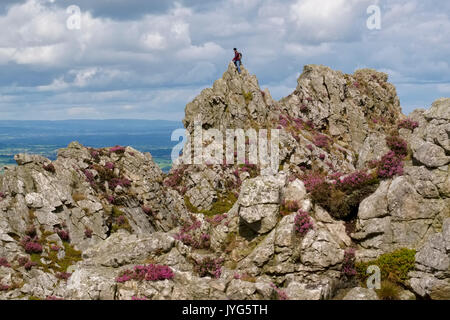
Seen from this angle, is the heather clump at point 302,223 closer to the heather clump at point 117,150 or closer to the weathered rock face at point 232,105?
the heather clump at point 117,150

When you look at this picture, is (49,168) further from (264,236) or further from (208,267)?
(264,236)

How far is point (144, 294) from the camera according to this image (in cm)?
1966

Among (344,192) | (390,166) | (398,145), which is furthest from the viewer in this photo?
(398,145)

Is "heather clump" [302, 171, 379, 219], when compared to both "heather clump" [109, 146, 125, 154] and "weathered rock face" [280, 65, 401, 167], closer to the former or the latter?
"heather clump" [109, 146, 125, 154]

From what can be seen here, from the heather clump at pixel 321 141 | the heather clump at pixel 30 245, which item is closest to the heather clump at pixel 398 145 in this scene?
the heather clump at pixel 30 245

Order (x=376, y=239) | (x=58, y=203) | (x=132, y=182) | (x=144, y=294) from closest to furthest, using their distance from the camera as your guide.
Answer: (x=144, y=294), (x=376, y=239), (x=58, y=203), (x=132, y=182)

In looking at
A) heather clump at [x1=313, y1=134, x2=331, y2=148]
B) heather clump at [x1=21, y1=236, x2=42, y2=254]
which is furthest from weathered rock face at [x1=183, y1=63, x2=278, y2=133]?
heather clump at [x1=21, y1=236, x2=42, y2=254]

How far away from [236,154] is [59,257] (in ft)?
114

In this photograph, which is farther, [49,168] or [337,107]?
[337,107]

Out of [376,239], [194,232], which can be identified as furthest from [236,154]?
[376,239]

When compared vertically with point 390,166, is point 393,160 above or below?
above

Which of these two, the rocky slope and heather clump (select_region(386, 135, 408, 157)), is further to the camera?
heather clump (select_region(386, 135, 408, 157))

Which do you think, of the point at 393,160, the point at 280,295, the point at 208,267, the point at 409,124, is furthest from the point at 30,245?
the point at 409,124

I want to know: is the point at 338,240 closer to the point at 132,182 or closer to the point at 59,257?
the point at 59,257
